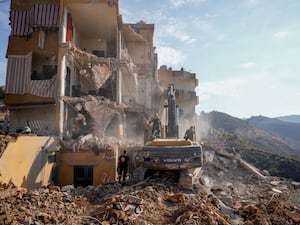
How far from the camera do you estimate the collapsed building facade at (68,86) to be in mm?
14961

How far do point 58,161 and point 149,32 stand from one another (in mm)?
19563

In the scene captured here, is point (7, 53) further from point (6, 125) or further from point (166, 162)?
point (166, 162)

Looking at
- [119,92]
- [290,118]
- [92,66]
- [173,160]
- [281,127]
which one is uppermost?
[290,118]

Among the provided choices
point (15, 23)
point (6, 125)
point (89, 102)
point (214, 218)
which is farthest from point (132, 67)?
point (214, 218)

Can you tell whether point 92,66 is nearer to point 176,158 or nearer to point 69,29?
point 69,29

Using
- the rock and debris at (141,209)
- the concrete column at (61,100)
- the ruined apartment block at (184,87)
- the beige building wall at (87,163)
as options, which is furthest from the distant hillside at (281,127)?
the rock and debris at (141,209)

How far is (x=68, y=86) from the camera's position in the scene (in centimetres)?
1975

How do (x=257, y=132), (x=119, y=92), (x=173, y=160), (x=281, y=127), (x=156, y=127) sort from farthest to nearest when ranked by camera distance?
(x=281, y=127) → (x=257, y=132) → (x=119, y=92) → (x=156, y=127) → (x=173, y=160)

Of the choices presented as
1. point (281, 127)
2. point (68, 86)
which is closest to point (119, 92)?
point (68, 86)

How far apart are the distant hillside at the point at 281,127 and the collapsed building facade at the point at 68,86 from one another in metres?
64.6

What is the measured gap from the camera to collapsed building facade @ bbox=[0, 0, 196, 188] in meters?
15.0

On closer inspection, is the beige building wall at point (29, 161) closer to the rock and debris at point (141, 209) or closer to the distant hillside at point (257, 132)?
the rock and debris at point (141, 209)

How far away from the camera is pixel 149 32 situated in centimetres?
2967

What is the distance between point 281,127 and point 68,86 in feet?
255
